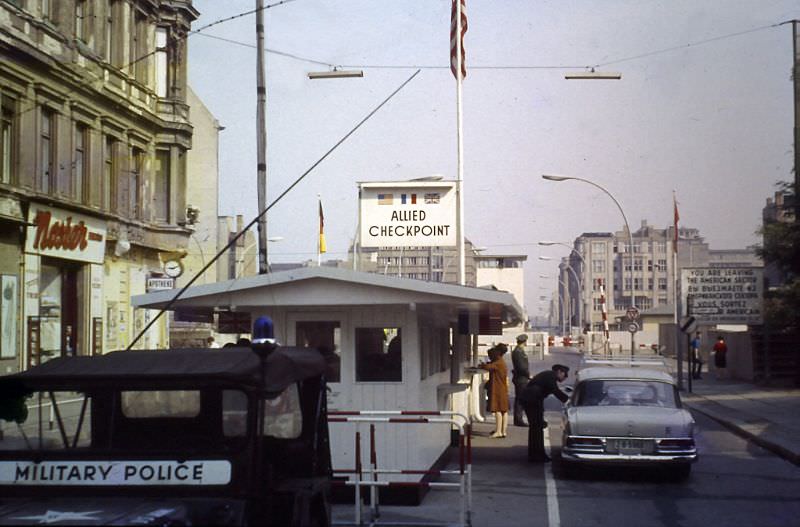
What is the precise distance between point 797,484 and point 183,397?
10.5 m

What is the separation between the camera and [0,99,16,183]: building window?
22547 mm

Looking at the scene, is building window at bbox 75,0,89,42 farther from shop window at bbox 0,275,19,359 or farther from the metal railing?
the metal railing

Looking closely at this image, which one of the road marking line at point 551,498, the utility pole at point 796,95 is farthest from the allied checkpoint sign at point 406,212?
the utility pole at point 796,95

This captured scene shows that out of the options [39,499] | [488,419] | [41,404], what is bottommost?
[488,419]

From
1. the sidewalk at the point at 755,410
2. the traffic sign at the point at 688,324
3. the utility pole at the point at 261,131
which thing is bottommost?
the sidewalk at the point at 755,410

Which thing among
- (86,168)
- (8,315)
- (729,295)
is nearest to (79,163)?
(86,168)

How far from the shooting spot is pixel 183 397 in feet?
19.5

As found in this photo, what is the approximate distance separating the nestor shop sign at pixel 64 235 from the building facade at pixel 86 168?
0.03m

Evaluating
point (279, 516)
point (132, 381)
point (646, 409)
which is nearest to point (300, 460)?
point (279, 516)

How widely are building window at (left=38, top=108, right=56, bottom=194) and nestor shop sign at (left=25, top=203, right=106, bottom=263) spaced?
786 mm

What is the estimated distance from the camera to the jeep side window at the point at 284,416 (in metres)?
6.25

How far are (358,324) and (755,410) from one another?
634 inches

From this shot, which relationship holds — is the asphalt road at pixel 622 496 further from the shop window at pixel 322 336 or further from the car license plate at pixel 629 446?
the shop window at pixel 322 336

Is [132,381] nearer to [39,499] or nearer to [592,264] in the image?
[39,499]
